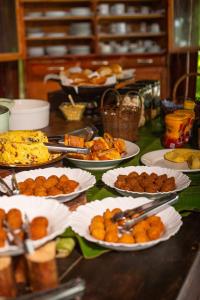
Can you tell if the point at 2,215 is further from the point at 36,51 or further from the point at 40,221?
the point at 36,51

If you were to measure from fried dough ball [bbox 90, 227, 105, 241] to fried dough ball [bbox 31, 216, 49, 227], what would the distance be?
0.39 feet

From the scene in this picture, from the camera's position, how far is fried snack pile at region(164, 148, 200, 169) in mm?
1733

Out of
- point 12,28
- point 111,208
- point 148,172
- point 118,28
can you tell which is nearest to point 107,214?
point 111,208

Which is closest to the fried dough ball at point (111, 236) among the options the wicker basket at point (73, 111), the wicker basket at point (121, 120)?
the wicker basket at point (121, 120)

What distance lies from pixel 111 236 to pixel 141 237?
0.07 meters

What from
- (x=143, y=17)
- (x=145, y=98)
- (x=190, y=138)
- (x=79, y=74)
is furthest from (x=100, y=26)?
(x=190, y=138)

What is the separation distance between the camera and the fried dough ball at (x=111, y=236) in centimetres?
109

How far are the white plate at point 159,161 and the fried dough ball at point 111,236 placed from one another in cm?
70

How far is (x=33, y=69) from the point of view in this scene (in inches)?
203

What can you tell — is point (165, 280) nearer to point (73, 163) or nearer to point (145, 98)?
point (73, 163)

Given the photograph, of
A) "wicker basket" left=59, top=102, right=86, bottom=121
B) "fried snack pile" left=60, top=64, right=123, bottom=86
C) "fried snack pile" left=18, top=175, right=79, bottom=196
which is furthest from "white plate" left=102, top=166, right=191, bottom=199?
"fried snack pile" left=60, top=64, right=123, bottom=86

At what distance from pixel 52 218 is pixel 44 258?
0.21 m

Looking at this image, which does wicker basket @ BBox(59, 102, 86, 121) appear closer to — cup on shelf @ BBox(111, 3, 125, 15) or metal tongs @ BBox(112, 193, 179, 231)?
metal tongs @ BBox(112, 193, 179, 231)

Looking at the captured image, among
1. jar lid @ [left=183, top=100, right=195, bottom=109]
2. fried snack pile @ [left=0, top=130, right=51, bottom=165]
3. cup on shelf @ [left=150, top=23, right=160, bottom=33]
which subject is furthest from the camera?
cup on shelf @ [left=150, top=23, right=160, bottom=33]
